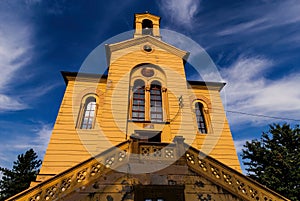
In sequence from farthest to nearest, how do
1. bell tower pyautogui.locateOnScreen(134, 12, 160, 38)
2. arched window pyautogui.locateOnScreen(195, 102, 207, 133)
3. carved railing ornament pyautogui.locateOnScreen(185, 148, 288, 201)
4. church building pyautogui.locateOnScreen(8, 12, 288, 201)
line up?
bell tower pyautogui.locateOnScreen(134, 12, 160, 38)
arched window pyautogui.locateOnScreen(195, 102, 207, 133)
carved railing ornament pyautogui.locateOnScreen(185, 148, 288, 201)
church building pyautogui.locateOnScreen(8, 12, 288, 201)

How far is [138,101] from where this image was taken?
43.5 feet

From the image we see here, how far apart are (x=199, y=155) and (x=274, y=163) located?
9067 mm

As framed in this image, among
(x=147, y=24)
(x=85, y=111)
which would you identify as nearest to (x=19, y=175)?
(x=85, y=111)

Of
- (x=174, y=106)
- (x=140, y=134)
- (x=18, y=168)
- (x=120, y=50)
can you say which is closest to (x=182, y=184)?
(x=140, y=134)

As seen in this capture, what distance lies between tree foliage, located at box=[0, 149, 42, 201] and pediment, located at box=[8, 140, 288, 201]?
51.3 ft

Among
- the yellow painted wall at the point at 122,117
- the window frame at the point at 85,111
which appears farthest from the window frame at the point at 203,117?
the window frame at the point at 85,111

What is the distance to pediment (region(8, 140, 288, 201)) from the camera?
232 inches

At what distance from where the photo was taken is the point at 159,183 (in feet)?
20.5

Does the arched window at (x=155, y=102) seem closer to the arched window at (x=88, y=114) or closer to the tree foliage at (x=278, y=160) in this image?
the arched window at (x=88, y=114)

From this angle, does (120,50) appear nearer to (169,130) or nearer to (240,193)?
(169,130)

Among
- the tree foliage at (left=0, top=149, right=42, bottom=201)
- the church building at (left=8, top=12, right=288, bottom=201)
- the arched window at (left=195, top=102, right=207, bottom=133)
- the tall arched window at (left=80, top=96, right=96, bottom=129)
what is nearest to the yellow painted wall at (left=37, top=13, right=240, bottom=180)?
the church building at (left=8, top=12, right=288, bottom=201)

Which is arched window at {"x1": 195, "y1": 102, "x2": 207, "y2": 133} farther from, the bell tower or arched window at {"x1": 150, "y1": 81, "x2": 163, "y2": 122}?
the bell tower

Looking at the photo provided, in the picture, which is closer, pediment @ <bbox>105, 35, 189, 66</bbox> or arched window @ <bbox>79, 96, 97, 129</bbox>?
arched window @ <bbox>79, 96, 97, 129</bbox>

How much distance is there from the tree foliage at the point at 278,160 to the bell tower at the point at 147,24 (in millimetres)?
13365
